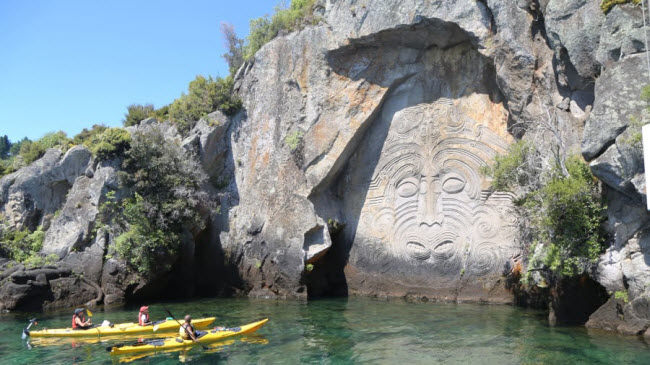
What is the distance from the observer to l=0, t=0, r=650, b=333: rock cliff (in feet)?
59.4

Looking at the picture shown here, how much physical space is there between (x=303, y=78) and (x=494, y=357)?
13568 millimetres

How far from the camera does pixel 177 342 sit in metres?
A: 13.5

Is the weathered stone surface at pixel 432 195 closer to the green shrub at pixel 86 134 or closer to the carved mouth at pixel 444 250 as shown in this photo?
the carved mouth at pixel 444 250

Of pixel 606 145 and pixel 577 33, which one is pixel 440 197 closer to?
pixel 577 33

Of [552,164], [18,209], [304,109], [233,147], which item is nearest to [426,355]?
[552,164]

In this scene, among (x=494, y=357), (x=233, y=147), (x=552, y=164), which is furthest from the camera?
(x=233, y=147)

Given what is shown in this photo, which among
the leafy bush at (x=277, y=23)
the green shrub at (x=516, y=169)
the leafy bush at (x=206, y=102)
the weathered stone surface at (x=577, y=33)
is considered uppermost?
the leafy bush at (x=277, y=23)

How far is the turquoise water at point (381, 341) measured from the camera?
38.3 feet

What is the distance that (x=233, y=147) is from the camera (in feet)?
77.9

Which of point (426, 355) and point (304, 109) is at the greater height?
point (304, 109)

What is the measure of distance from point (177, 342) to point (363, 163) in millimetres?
10586

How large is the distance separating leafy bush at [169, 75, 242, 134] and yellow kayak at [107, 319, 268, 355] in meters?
11.7

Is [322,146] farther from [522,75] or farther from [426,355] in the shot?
[426,355]

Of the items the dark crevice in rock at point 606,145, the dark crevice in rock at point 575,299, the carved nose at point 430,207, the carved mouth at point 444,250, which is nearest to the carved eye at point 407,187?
the carved nose at point 430,207
